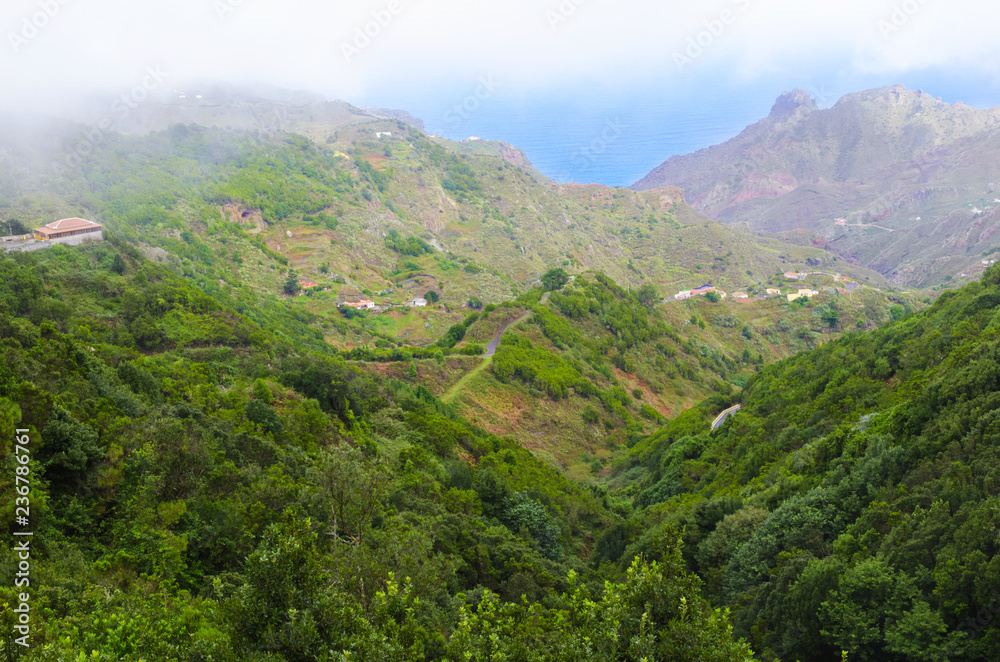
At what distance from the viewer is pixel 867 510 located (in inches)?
864

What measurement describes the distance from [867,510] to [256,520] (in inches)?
854

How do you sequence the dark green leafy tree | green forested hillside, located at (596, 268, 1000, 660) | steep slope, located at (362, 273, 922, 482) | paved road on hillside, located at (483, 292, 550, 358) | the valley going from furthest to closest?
the dark green leafy tree, paved road on hillside, located at (483, 292, 550, 358), steep slope, located at (362, 273, 922, 482), green forested hillside, located at (596, 268, 1000, 660), the valley

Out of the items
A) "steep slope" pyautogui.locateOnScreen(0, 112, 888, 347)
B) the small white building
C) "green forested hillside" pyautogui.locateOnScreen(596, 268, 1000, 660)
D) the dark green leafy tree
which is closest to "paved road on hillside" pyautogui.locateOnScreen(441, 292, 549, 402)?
the dark green leafy tree

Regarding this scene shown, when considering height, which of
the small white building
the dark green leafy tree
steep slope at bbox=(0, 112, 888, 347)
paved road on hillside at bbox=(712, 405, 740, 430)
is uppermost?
steep slope at bbox=(0, 112, 888, 347)

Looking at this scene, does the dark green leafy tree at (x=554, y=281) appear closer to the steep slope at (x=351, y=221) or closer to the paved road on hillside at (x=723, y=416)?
the steep slope at (x=351, y=221)

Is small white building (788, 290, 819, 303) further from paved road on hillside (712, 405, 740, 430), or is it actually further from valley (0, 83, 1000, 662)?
paved road on hillside (712, 405, 740, 430)

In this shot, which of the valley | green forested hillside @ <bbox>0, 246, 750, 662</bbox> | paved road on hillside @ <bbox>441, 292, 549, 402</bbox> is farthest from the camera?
paved road on hillside @ <bbox>441, 292, 549, 402</bbox>

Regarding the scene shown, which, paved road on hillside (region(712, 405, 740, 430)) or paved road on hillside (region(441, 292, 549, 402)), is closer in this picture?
paved road on hillside (region(712, 405, 740, 430))

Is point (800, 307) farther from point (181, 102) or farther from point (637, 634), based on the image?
point (181, 102)

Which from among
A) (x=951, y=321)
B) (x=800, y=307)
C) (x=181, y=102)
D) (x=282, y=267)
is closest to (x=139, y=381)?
(x=951, y=321)

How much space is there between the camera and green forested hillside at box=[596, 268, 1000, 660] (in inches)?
641

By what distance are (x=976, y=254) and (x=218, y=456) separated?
227 metres

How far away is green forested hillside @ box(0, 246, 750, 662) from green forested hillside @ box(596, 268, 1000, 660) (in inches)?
231

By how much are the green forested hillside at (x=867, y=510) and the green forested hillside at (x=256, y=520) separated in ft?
19.2
